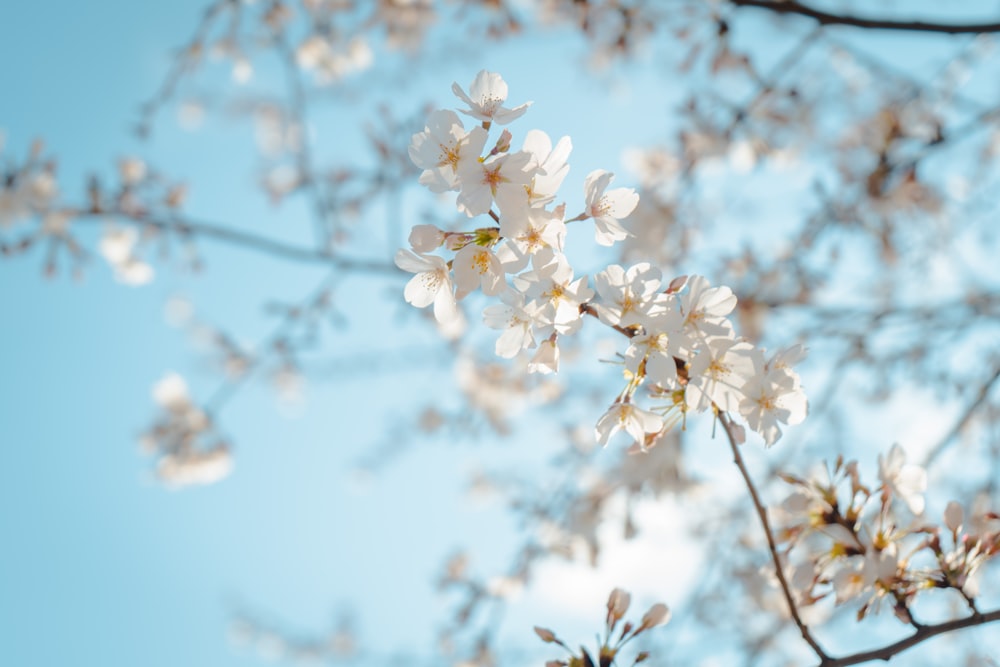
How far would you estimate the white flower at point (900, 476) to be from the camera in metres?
1.37

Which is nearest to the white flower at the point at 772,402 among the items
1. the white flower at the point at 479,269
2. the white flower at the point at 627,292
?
the white flower at the point at 627,292

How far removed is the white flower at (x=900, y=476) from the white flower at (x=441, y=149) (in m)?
1.05

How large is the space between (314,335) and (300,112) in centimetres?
112

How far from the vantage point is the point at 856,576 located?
1.32 meters

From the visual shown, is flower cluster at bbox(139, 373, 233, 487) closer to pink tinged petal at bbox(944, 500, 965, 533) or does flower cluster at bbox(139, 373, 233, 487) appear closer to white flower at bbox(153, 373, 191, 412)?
white flower at bbox(153, 373, 191, 412)

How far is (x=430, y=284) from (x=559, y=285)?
29 centimetres

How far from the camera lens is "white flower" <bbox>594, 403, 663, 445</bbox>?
3.90ft

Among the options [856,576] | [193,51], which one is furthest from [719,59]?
[193,51]

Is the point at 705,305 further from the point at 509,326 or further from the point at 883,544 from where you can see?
the point at 883,544

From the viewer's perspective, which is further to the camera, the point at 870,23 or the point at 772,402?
the point at 870,23

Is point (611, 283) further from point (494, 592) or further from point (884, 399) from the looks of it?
point (884, 399)

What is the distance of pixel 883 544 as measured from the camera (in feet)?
4.32

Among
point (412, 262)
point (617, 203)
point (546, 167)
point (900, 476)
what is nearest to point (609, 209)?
point (617, 203)

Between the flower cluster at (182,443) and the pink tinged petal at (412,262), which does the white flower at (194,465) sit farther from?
the pink tinged petal at (412,262)
